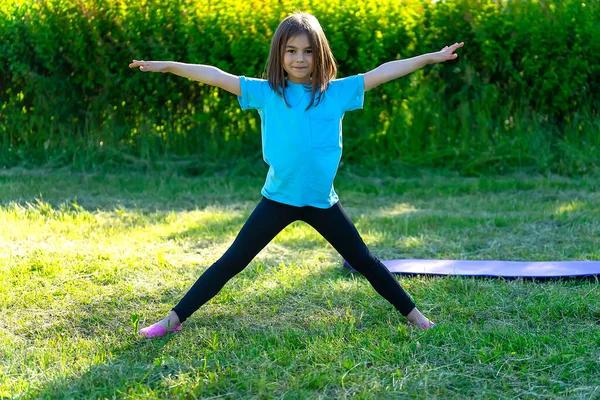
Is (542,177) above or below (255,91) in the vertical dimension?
below

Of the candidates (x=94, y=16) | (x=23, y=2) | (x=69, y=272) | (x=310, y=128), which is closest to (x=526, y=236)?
(x=310, y=128)

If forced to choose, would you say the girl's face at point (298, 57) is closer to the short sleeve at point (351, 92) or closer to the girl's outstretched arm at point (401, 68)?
the short sleeve at point (351, 92)

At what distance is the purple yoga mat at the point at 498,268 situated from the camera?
4586 millimetres

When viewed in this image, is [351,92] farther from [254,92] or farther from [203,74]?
[203,74]

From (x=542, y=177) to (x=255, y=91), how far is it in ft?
17.3

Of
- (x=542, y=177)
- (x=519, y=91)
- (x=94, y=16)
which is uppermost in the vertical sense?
(x=94, y=16)

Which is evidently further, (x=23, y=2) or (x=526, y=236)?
(x=23, y=2)

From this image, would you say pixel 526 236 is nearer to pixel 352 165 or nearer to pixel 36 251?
pixel 352 165

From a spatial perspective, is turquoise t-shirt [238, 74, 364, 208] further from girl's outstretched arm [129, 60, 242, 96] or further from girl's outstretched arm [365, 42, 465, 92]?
girl's outstretched arm [365, 42, 465, 92]

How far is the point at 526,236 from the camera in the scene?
5836 mm

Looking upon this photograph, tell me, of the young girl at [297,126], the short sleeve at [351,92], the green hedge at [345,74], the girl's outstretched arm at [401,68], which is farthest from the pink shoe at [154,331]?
the green hedge at [345,74]

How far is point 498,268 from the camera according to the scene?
15.7 feet

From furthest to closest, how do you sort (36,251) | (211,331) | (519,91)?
(519,91) < (36,251) < (211,331)

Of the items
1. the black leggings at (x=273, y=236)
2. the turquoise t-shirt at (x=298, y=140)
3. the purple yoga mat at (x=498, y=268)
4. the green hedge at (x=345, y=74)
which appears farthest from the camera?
the green hedge at (x=345, y=74)
